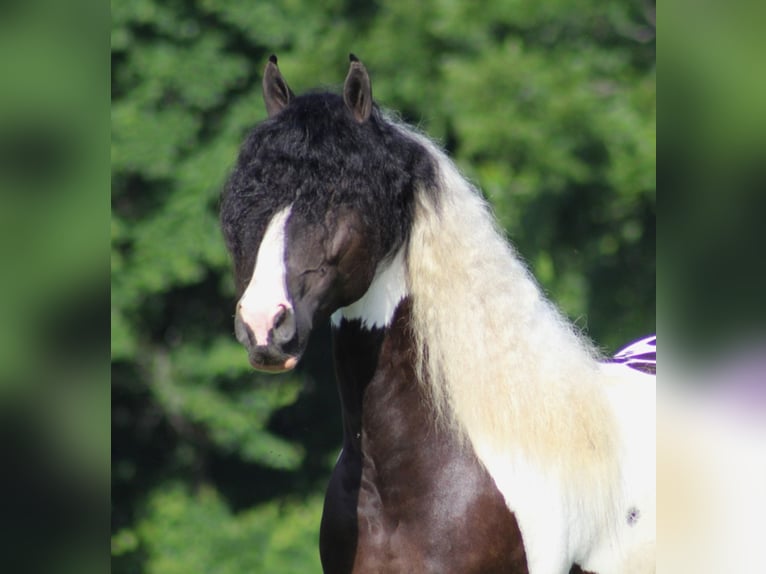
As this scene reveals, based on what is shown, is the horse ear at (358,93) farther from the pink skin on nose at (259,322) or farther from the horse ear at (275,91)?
the pink skin on nose at (259,322)

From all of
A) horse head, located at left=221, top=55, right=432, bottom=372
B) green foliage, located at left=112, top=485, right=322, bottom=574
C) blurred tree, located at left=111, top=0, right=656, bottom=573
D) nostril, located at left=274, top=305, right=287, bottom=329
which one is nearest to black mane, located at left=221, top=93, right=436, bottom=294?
horse head, located at left=221, top=55, right=432, bottom=372

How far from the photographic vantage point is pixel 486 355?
245 cm

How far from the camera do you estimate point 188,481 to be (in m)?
8.65

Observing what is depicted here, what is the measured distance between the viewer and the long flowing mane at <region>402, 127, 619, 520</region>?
7.97ft

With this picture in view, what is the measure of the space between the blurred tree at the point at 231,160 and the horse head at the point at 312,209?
5232 mm

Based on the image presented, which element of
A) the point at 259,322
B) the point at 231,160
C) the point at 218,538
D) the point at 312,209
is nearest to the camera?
the point at 259,322

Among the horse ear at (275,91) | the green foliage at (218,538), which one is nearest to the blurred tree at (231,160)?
the green foliage at (218,538)

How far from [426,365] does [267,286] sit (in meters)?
0.48

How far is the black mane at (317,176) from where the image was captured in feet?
7.43

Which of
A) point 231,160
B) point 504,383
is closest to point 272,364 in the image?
point 504,383

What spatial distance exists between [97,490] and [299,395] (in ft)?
24.2

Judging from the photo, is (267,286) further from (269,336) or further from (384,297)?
(384,297)

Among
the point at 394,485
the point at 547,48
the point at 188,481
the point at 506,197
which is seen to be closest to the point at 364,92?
the point at 394,485

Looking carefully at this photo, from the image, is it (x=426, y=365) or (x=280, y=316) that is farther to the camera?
(x=426, y=365)
